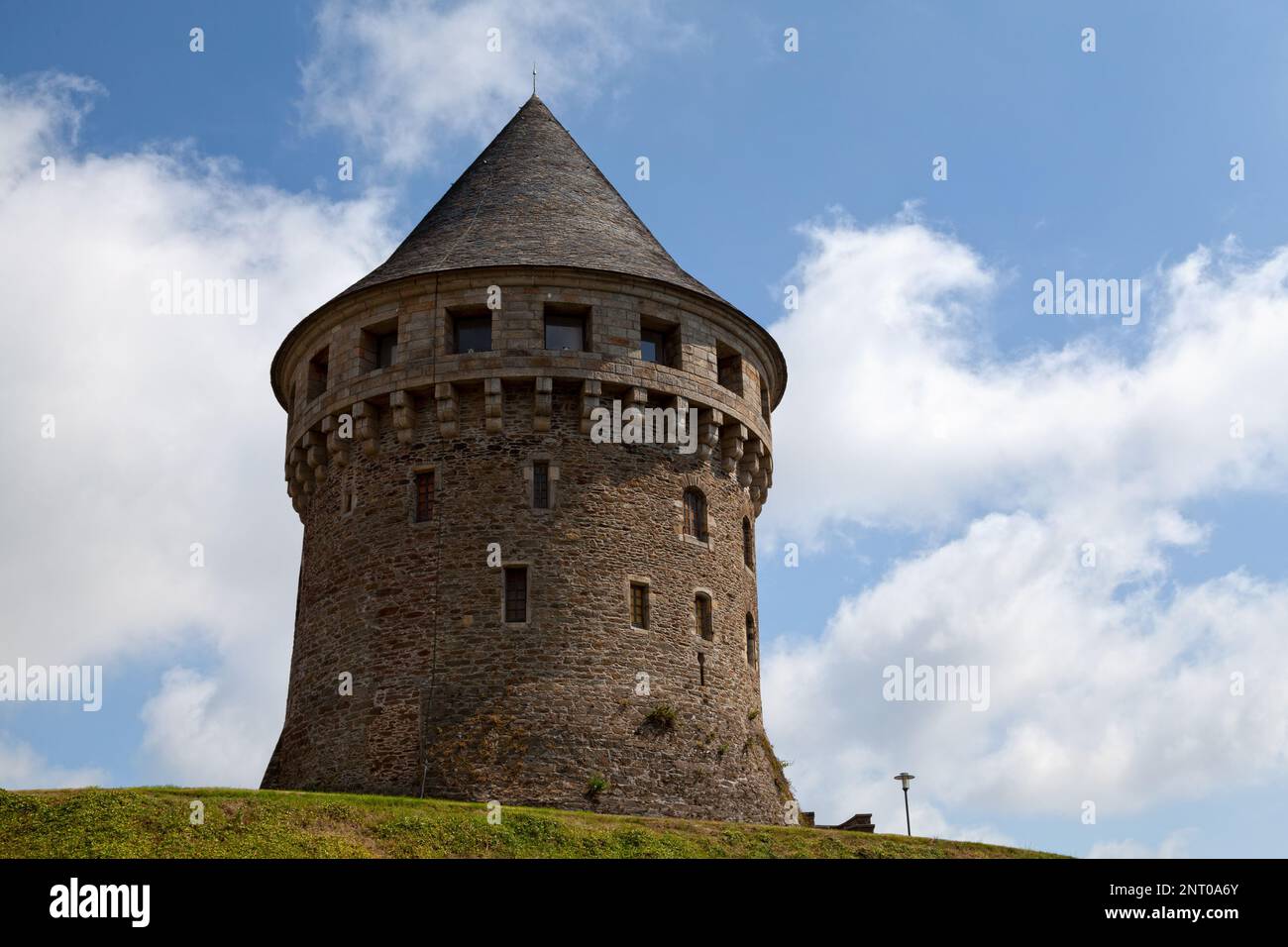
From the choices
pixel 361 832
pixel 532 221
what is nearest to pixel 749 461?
pixel 532 221

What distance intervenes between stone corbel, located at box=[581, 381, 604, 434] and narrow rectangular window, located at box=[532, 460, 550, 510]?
1.14 meters

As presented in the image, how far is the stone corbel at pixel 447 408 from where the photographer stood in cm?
3062

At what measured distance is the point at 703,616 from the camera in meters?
31.1

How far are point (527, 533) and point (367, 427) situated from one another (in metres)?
4.46

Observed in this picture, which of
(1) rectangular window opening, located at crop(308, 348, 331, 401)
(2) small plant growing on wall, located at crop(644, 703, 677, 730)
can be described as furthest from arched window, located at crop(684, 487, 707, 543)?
(1) rectangular window opening, located at crop(308, 348, 331, 401)

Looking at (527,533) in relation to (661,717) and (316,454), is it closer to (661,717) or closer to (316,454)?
(661,717)

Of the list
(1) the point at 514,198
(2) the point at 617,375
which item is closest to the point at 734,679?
(2) the point at 617,375

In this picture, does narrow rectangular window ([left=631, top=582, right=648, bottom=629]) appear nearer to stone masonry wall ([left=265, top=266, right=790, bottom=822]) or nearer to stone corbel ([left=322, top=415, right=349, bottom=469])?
stone masonry wall ([left=265, top=266, right=790, bottom=822])

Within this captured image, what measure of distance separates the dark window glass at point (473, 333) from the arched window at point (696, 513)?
17.5ft
